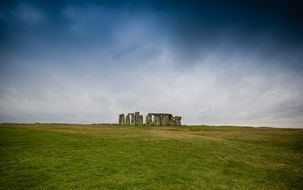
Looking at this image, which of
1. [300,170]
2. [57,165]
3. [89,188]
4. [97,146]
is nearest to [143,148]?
[97,146]

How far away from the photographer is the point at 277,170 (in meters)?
21.2

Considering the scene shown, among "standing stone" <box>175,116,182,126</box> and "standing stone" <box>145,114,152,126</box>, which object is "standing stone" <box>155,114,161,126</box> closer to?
"standing stone" <box>145,114,152,126</box>

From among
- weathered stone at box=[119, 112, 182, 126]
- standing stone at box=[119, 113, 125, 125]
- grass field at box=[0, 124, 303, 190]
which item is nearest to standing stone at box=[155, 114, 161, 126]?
weathered stone at box=[119, 112, 182, 126]

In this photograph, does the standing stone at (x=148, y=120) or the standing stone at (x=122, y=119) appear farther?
the standing stone at (x=122, y=119)

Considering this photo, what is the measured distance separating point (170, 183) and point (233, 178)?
5294 mm

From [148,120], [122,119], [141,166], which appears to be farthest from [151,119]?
[141,166]

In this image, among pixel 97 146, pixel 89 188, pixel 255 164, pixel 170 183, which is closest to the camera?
pixel 89 188

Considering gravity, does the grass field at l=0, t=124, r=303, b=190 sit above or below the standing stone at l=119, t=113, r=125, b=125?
below

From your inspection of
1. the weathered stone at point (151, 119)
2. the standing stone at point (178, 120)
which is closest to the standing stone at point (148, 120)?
the weathered stone at point (151, 119)

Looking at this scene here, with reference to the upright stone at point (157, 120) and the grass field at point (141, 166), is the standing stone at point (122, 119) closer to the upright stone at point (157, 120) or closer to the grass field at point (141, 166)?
the upright stone at point (157, 120)

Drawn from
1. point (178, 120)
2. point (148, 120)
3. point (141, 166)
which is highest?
point (178, 120)

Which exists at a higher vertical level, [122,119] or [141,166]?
[122,119]

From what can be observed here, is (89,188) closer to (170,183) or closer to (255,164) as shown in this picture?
(170,183)

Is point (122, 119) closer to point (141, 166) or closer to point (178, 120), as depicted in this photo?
point (178, 120)
